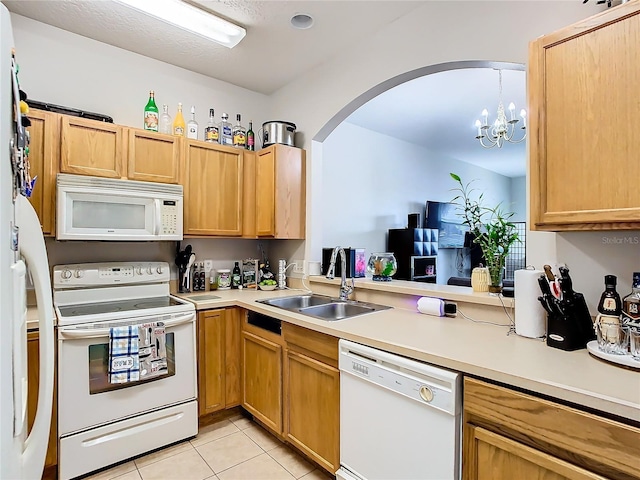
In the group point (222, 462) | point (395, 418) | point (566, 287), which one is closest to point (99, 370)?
point (222, 462)

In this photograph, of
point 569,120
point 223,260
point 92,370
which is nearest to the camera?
point 569,120

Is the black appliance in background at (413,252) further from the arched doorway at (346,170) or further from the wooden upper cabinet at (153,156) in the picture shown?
the wooden upper cabinet at (153,156)

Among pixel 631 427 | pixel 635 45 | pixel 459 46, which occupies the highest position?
pixel 459 46

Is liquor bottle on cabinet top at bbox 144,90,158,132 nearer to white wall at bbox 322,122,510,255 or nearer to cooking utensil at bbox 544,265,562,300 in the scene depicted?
white wall at bbox 322,122,510,255

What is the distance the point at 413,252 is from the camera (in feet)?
15.8

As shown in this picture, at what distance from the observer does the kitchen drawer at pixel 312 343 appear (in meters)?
1.73

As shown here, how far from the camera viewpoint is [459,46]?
6.40 feet

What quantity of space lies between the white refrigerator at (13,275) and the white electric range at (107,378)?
109 cm

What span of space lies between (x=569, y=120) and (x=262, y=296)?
84.2 inches

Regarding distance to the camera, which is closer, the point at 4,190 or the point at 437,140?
the point at 4,190

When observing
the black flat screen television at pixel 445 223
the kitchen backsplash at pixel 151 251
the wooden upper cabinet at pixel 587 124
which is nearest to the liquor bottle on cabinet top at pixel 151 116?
the kitchen backsplash at pixel 151 251

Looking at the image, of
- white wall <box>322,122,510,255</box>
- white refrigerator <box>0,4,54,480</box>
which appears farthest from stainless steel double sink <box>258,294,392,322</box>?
white wall <box>322,122,510,255</box>

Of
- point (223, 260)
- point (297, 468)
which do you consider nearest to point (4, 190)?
point (297, 468)

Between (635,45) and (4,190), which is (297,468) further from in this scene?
(635,45)
